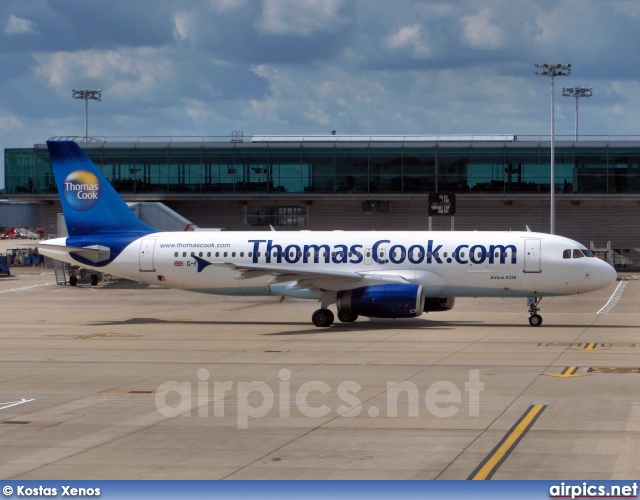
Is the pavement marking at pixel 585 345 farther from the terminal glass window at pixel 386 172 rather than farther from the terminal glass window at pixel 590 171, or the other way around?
the terminal glass window at pixel 590 171

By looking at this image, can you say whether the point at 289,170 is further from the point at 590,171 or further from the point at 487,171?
the point at 590,171

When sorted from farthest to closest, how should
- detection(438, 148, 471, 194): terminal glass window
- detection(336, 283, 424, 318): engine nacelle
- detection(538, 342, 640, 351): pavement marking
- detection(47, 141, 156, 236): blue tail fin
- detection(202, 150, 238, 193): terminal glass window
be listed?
detection(202, 150, 238, 193): terminal glass window < detection(438, 148, 471, 194): terminal glass window < detection(47, 141, 156, 236): blue tail fin < detection(336, 283, 424, 318): engine nacelle < detection(538, 342, 640, 351): pavement marking

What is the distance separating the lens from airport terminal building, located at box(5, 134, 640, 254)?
89.4 m

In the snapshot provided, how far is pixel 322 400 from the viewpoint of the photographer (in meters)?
20.9

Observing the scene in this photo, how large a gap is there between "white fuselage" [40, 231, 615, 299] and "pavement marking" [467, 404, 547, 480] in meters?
19.0

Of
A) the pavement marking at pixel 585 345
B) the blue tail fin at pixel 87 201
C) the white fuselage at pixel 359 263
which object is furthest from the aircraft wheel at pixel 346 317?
the pavement marking at pixel 585 345

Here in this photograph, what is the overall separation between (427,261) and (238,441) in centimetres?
2369

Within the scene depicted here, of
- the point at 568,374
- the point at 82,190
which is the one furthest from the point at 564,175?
the point at 568,374

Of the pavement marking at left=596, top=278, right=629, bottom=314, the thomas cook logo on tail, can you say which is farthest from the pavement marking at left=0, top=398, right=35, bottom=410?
the pavement marking at left=596, top=278, right=629, bottom=314

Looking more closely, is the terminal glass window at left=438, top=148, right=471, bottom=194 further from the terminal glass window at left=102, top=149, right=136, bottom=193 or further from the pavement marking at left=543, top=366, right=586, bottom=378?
the pavement marking at left=543, top=366, right=586, bottom=378

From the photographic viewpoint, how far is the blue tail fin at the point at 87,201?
141ft

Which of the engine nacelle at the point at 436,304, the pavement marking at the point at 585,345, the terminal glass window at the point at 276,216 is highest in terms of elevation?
the terminal glass window at the point at 276,216

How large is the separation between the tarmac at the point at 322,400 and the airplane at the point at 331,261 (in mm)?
1471
